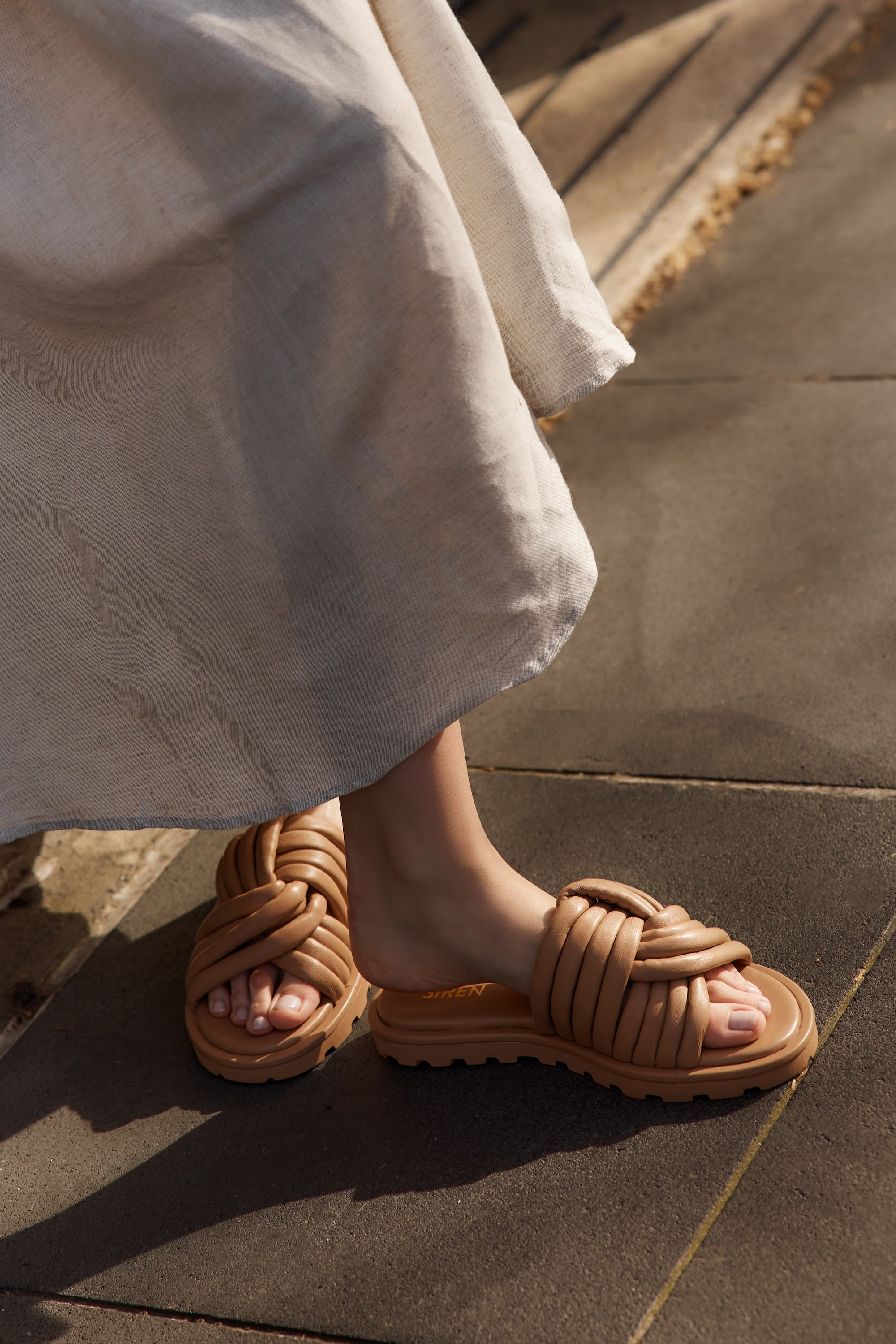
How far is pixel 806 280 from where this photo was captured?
2979 mm

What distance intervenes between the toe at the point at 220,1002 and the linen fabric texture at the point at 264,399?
0.99 feet

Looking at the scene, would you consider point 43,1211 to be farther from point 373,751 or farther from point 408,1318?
point 373,751

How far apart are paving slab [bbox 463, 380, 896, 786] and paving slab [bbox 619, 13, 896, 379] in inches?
5.2

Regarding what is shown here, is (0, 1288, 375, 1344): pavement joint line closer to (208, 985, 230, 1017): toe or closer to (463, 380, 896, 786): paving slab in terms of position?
(208, 985, 230, 1017): toe

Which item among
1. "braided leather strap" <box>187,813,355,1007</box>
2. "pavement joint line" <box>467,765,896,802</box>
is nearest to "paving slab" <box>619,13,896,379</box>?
"pavement joint line" <box>467,765,896,802</box>

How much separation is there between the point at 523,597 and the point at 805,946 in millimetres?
588

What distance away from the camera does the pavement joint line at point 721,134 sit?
3.25 meters

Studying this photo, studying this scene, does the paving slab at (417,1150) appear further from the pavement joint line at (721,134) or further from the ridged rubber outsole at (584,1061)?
the pavement joint line at (721,134)

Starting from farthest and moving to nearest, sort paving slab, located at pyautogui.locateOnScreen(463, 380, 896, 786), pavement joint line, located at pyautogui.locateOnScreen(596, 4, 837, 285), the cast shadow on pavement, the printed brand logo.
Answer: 1. pavement joint line, located at pyautogui.locateOnScreen(596, 4, 837, 285)
2. paving slab, located at pyautogui.locateOnScreen(463, 380, 896, 786)
3. the printed brand logo
4. the cast shadow on pavement

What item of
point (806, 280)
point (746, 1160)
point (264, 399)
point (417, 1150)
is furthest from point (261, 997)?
point (806, 280)

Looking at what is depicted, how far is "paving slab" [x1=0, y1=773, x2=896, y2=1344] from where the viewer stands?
1225mm

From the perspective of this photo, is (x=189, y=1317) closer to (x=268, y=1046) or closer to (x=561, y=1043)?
(x=268, y=1046)

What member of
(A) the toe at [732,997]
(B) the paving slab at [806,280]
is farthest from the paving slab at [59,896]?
(B) the paving slab at [806,280]

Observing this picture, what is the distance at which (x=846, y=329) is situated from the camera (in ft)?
9.05
